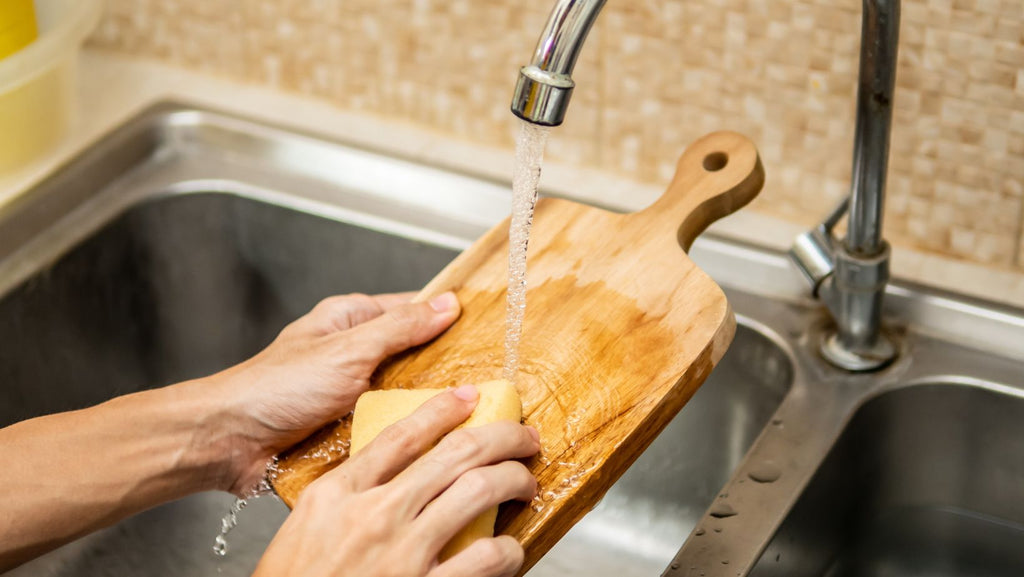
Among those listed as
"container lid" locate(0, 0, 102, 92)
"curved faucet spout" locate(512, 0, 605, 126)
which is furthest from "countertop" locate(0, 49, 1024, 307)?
"curved faucet spout" locate(512, 0, 605, 126)

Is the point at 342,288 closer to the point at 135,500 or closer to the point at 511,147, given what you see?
the point at 511,147

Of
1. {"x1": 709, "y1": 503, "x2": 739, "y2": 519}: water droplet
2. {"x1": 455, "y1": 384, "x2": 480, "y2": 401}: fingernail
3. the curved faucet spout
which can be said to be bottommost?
{"x1": 709, "y1": 503, "x2": 739, "y2": 519}: water droplet

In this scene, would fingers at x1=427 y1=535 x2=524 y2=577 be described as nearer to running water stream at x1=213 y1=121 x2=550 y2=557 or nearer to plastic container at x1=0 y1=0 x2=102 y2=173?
running water stream at x1=213 y1=121 x2=550 y2=557

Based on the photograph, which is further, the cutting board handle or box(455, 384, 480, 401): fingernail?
the cutting board handle

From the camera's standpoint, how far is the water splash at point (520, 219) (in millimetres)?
710

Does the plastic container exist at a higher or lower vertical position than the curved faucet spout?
lower

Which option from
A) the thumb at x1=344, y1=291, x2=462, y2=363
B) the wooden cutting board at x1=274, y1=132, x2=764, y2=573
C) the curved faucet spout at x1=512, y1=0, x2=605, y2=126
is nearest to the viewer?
the curved faucet spout at x1=512, y1=0, x2=605, y2=126

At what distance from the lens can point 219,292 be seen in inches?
47.8

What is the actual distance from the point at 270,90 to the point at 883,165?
2.22 ft

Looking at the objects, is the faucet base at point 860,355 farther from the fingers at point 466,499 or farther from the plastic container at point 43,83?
the plastic container at point 43,83

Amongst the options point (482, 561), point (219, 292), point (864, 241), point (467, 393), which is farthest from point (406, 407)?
point (219, 292)

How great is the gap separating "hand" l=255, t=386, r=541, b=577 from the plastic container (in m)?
0.57

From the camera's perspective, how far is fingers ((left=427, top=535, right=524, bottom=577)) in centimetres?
68

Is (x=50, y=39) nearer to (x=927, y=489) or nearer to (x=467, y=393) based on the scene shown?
(x=467, y=393)
